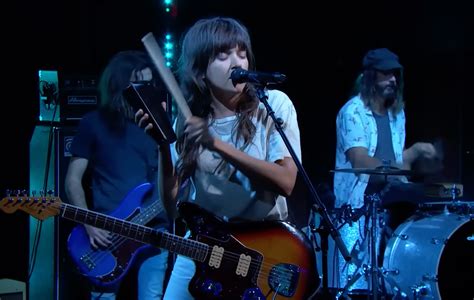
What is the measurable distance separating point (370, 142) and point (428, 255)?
2.77 feet

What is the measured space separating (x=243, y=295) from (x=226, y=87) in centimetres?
81

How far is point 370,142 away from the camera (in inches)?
174

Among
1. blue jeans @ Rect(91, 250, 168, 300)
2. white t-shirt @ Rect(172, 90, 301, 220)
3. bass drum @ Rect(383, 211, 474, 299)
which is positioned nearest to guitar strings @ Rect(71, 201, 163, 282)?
blue jeans @ Rect(91, 250, 168, 300)

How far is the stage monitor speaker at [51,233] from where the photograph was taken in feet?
13.7

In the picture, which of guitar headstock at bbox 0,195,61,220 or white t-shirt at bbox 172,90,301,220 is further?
guitar headstock at bbox 0,195,61,220

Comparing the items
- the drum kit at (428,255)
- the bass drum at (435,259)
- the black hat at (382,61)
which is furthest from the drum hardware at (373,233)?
the black hat at (382,61)

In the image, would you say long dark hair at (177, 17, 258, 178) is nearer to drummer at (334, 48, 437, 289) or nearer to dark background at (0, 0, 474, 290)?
drummer at (334, 48, 437, 289)

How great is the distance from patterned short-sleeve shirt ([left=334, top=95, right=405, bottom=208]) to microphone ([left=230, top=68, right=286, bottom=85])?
206 cm

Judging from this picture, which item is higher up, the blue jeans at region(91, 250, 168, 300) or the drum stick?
the drum stick

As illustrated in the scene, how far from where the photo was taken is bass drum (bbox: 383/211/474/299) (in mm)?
4133

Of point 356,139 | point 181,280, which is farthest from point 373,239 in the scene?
point 181,280

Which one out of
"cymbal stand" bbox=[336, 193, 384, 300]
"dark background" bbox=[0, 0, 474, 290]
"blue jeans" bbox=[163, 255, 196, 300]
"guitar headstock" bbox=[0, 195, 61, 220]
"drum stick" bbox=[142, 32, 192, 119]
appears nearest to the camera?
Answer: "drum stick" bbox=[142, 32, 192, 119]

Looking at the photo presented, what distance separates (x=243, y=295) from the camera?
2434 mm

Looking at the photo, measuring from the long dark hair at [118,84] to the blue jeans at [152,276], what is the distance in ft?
2.88
